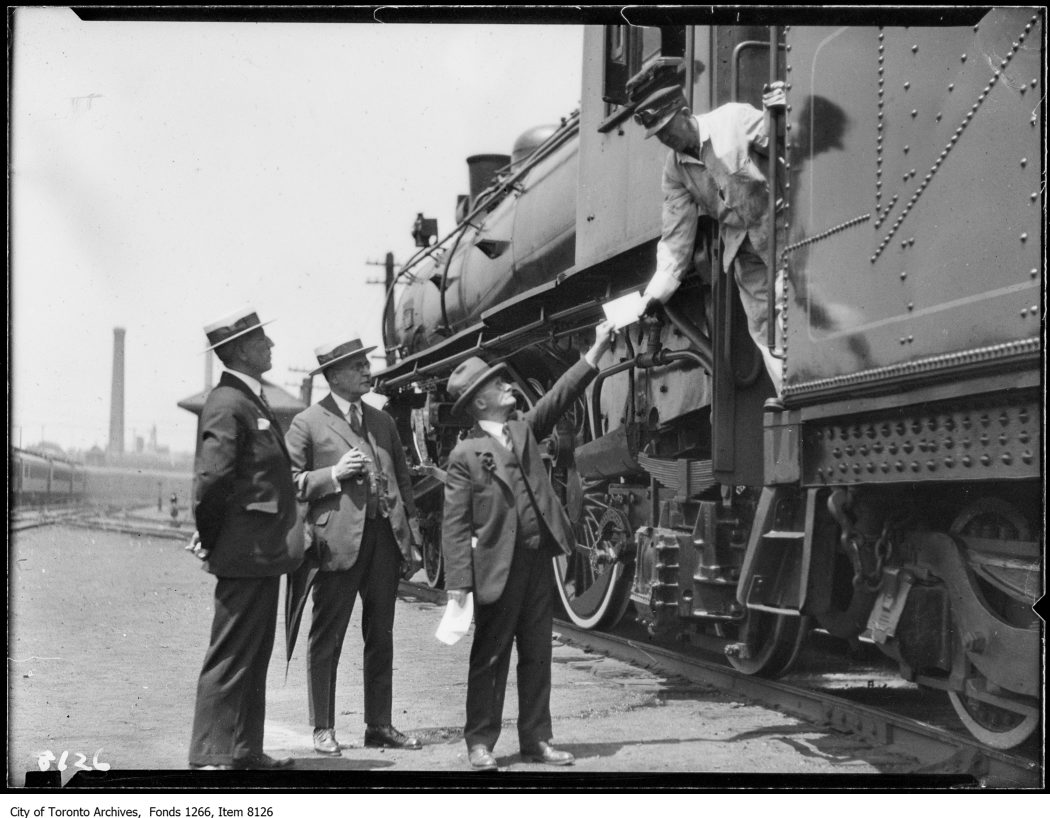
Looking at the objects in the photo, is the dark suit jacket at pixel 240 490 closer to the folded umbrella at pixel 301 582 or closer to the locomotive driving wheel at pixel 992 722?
the folded umbrella at pixel 301 582

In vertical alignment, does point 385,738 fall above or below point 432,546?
below

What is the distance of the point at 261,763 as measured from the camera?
389cm

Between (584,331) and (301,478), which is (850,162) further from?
(584,331)

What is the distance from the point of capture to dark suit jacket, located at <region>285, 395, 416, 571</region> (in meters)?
A: 4.20

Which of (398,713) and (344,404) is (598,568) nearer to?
(398,713)

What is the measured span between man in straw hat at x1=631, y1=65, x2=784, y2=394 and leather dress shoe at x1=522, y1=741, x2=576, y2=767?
5.06 feet

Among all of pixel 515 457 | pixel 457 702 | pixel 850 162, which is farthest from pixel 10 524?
pixel 850 162

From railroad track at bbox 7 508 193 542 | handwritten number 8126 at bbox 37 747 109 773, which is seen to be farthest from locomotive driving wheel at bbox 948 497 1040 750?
railroad track at bbox 7 508 193 542

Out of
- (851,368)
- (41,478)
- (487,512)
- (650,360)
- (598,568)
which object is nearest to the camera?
(851,368)

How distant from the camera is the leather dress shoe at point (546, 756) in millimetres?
3906

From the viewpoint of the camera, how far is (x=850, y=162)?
355 centimetres

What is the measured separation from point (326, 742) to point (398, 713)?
0.72 metres

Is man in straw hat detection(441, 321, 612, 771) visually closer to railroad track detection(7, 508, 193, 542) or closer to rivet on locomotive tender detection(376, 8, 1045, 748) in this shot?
rivet on locomotive tender detection(376, 8, 1045, 748)

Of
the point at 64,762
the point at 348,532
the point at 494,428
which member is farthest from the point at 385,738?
the point at 494,428
